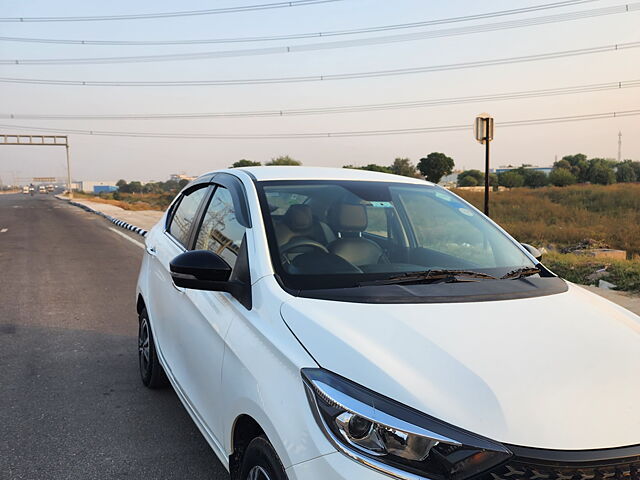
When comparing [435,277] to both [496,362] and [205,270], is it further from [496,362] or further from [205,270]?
[205,270]

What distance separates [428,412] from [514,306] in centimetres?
86

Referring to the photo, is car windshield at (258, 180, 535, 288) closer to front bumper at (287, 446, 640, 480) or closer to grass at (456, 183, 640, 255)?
front bumper at (287, 446, 640, 480)

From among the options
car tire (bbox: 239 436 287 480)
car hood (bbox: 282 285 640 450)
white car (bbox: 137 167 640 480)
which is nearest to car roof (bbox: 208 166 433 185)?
white car (bbox: 137 167 640 480)

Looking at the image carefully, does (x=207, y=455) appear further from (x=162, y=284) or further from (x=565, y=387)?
(x=565, y=387)

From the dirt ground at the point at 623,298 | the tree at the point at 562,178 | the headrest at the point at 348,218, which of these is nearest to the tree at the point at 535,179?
the tree at the point at 562,178

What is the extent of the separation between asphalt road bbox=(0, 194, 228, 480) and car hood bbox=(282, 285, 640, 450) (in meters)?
1.60

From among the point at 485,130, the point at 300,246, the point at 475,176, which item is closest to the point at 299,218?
the point at 300,246

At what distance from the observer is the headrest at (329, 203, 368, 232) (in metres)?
3.14

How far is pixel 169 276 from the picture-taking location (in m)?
3.55

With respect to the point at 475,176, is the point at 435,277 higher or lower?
lower

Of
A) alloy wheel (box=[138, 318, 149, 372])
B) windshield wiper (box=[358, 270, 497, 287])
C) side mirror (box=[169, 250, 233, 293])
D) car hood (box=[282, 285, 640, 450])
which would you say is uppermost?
side mirror (box=[169, 250, 233, 293])

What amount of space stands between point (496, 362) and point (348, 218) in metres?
1.56

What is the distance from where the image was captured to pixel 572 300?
8.11 feet

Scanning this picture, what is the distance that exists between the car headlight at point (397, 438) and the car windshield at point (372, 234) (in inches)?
28.5
